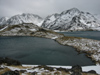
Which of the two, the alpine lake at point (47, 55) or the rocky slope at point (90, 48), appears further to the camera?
the rocky slope at point (90, 48)

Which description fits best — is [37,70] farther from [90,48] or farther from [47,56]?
[90,48]

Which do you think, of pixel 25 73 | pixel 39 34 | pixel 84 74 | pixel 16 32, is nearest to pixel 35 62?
pixel 25 73

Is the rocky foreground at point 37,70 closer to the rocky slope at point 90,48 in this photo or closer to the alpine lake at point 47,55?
the alpine lake at point 47,55

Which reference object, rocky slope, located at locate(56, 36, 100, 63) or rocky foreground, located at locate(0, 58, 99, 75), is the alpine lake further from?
rocky foreground, located at locate(0, 58, 99, 75)

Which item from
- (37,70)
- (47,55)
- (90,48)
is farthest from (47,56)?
(90,48)

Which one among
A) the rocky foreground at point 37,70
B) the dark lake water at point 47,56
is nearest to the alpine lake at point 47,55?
the dark lake water at point 47,56

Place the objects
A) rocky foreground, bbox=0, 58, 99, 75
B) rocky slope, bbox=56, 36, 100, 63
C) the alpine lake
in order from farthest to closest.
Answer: rocky slope, bbox=56, 36, 100, 63 < the alpine lake < rocky foreground, bbox=0, 58, 99, 75

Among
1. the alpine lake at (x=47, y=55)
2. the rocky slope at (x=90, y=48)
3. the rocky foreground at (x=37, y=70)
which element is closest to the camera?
the rocky foreground at (x=37, y=70)

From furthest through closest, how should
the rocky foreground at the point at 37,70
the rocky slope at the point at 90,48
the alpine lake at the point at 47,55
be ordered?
the rocky slope at the point at 90,48 < the alpine lake at the point at 47,55 < the rocky foreground at the point at 37,70

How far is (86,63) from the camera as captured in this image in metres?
36.1

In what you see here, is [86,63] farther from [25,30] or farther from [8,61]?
[25,30]

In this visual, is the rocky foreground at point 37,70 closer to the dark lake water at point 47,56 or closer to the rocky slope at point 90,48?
the dark lake water at point 47,56

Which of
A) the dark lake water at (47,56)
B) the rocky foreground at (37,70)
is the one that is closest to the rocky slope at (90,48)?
the dark lake water at (47,56)

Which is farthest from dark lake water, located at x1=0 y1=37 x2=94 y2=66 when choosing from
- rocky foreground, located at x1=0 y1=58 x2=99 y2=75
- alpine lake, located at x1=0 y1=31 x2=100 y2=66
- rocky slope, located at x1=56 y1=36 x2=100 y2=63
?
rocky foreground, located at x1=0 y1=58 x2=99 y2=75
